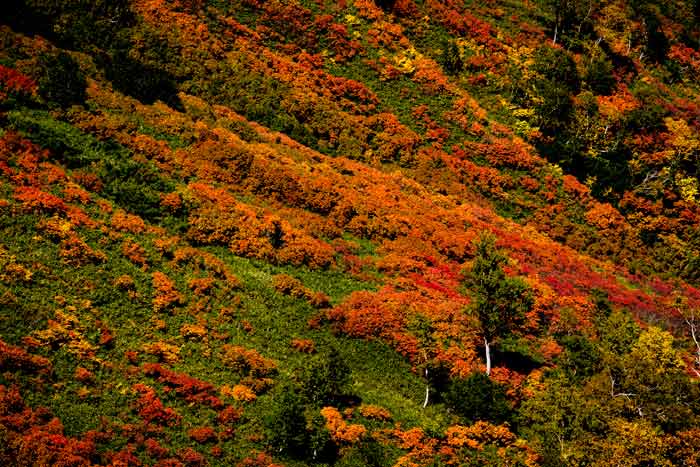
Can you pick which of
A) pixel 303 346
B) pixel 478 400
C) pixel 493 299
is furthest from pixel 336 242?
pixel 478 400

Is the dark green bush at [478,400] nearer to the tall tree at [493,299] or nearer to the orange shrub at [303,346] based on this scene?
the tall tree at [493,299]

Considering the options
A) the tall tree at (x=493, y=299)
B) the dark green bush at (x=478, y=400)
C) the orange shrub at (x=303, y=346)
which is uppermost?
the tall tree at (x=493, y=299)

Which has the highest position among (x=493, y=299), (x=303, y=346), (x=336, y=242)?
(x=493, y=299)

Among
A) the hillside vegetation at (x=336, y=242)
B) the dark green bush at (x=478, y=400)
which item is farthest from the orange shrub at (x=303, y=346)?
the dark green bush at (x=478, y=400)

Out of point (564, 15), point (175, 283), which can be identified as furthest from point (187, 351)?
point (564, 15)

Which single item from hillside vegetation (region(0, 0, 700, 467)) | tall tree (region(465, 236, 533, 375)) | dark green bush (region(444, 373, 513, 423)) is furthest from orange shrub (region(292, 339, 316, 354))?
tall tree (region(465, 236, 533, 375))

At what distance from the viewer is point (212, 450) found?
1022 inches

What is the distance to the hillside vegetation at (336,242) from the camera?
2820cm

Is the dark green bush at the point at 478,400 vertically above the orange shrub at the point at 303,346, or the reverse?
the dark green bush at the point at 478,400

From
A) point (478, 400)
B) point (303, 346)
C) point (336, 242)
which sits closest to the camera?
point (478, 400)

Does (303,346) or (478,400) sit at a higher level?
(478,400)

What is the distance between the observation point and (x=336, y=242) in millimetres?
47781

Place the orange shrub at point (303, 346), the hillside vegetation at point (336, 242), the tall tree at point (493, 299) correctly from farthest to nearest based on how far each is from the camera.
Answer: the tall tree at point (493, 299)
the orange shrub at point (303, 346)
the hillside vegetation at point (336, 242)

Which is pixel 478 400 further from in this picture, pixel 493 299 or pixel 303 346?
pixel 303 346
